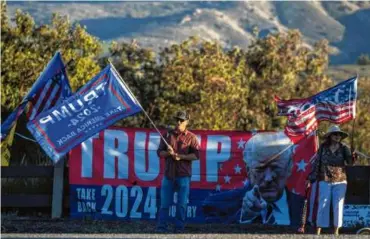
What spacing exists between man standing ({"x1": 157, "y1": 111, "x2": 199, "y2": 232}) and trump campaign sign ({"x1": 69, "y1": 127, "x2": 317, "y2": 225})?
1937 mm

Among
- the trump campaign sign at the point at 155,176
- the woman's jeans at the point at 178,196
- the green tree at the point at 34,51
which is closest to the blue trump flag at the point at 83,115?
the woman's jeans at the point at 178,196

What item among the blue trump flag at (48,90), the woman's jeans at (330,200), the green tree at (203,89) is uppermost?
the green tree at (203,89)

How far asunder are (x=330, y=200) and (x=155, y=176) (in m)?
3.09

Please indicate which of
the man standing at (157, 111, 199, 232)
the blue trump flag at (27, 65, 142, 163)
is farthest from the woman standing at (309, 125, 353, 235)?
the blue trump flag at (27, 65, 142, 163)

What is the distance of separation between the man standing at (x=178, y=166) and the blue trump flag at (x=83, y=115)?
0.71 meters

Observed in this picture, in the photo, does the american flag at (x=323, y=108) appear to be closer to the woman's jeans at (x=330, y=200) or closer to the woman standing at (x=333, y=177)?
the woman standing at (x=333, y=177)

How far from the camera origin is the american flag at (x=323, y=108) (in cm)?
1262

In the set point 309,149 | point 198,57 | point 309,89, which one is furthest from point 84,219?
point 309,89

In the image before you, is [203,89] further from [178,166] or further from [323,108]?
[178,166]

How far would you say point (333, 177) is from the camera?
38.1 ft

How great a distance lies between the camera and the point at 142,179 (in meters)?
13.4

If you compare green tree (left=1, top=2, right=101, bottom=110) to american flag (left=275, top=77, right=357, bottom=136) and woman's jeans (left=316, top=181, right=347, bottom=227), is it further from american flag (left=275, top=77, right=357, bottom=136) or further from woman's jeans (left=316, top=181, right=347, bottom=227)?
woman's jeans (left=316, top=181, right=347, bottom=227)

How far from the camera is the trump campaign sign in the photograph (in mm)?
13328

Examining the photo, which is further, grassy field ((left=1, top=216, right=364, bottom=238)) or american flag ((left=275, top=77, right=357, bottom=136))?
american flag ((left=275, top=77, right=357, bottom=136))
